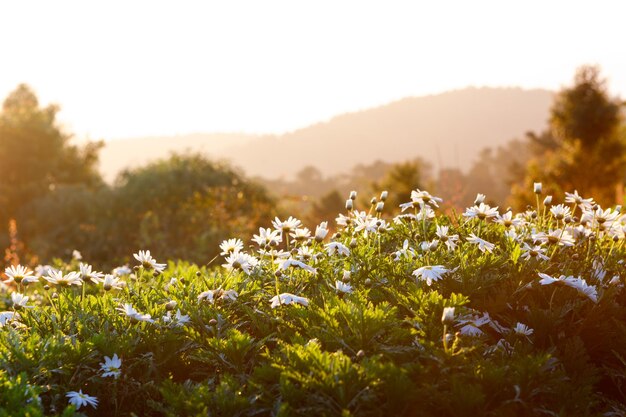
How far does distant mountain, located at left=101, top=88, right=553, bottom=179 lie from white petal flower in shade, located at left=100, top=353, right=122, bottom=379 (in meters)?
130

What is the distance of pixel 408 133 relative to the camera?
150m

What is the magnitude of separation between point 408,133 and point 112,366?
15019 cm

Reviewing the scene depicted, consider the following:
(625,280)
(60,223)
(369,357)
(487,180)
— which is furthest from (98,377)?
(487,180)

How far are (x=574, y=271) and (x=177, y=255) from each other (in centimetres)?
1172

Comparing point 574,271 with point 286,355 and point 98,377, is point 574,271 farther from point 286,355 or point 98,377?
point 98,377

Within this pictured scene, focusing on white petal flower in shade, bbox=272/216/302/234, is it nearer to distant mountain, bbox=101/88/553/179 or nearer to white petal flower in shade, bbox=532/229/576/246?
white petal flower in shade, bbox=532/229/576/246

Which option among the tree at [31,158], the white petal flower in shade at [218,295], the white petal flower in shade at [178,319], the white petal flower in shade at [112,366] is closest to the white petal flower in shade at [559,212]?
the white petal flower in shade at [218,295]

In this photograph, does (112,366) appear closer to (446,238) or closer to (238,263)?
(238,263)

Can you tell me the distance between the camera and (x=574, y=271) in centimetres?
395

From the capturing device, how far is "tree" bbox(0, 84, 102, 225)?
22547mm

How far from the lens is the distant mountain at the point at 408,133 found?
14138 cm

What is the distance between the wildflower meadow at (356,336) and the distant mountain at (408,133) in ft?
423

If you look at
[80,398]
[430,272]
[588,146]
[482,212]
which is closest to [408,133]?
[588,146]

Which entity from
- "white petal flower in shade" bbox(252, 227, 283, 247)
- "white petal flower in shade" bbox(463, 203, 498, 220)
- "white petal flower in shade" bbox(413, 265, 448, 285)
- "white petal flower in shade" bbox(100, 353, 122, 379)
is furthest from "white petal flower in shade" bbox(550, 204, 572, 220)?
"white petal flower in shade" bbox(100, 353, 122, 379)
